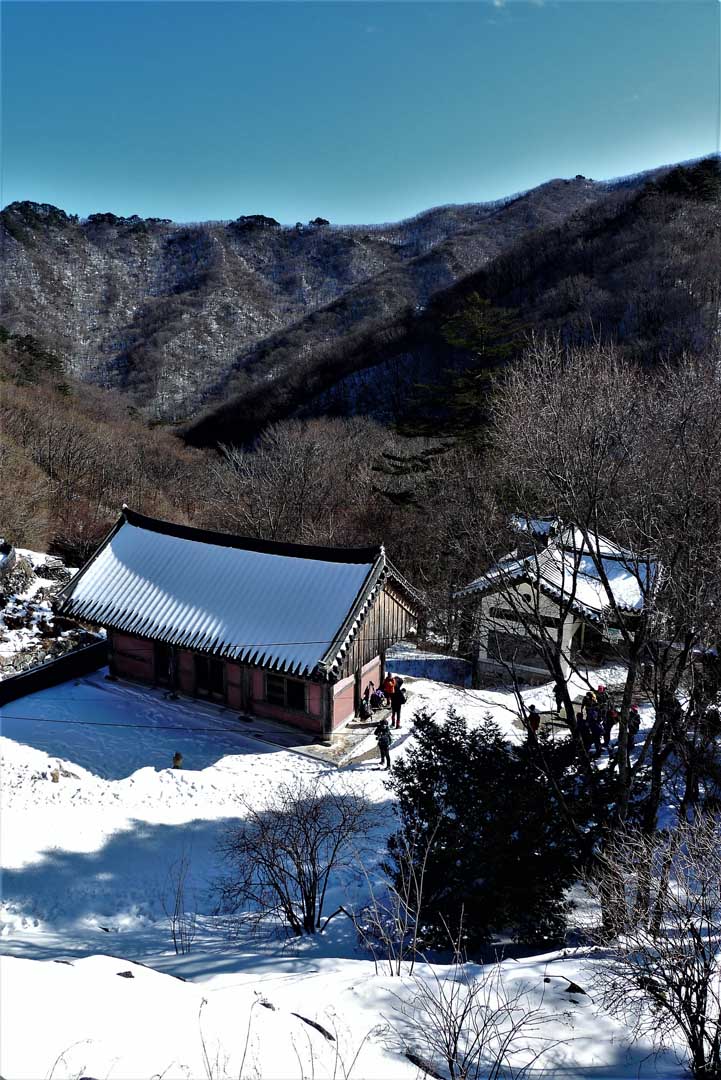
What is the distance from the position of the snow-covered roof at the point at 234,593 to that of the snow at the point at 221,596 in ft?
0.10

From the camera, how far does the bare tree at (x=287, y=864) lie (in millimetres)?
10812

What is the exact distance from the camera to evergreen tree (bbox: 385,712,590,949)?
391 inches

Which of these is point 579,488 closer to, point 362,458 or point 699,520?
point 699,520

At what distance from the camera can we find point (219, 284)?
113 m

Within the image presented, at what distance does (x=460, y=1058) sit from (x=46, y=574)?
78.2ft

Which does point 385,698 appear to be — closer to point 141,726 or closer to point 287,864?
point 141,726

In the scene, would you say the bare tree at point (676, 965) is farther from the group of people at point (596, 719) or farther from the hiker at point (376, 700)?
the hiker at point (376, 700)

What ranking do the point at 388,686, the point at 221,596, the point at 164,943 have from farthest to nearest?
the point at 221,596, the point at 388,686, the point at 164,943

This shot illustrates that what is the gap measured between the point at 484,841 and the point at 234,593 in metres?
10.8

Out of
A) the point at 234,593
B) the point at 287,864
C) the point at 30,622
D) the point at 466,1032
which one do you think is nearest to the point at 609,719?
the point at 287,864

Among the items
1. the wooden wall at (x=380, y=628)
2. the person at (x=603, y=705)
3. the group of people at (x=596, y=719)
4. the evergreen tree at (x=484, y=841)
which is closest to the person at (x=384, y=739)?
the wooden wall at (x=380, y=628)

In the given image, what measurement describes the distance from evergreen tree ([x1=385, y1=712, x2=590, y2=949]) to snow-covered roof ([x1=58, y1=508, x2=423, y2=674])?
17.7 feet

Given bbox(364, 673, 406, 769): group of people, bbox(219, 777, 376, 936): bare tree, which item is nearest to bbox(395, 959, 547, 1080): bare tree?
bbox(219, 777, 376, 936): bare tree

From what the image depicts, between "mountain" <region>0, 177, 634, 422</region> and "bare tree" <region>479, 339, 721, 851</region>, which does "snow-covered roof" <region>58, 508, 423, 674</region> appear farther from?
"mountain" <region>0, 177, 634, 422</region>
